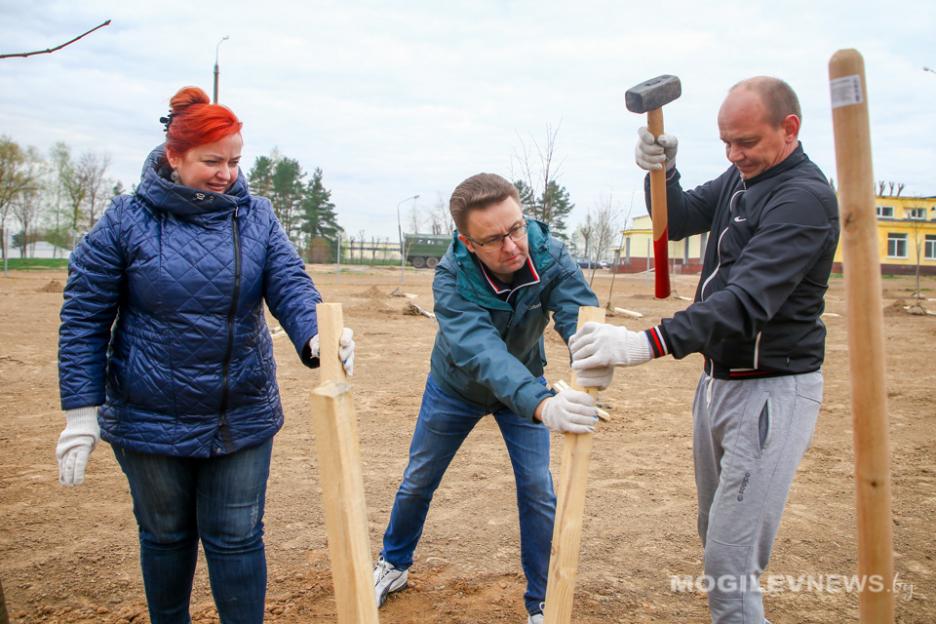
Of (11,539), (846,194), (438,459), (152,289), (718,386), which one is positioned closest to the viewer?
(846,194)

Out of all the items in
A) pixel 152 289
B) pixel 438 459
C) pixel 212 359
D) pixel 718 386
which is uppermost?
pixel 152 289

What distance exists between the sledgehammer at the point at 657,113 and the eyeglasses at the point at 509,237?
595mm

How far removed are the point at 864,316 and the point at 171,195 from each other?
202cm

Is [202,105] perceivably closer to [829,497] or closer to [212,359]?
[212,359]

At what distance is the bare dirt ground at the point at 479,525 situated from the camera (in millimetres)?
3305

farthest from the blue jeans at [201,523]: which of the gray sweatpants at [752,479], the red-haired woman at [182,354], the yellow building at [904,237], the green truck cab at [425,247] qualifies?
the yellow building at [904,237]

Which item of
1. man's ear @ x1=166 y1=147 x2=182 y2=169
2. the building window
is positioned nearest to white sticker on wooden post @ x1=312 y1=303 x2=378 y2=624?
man's ear @ x1=166 y1=147 x2=182 y2=169

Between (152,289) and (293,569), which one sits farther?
(293,569)

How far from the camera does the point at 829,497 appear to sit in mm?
4789

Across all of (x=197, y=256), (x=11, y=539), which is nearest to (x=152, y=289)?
(x=197, y=256)

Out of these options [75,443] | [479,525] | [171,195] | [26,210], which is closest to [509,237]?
[171,195]

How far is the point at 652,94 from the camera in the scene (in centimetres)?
259

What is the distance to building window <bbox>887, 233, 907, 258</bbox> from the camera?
143 feet

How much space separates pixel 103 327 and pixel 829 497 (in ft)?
14.8
